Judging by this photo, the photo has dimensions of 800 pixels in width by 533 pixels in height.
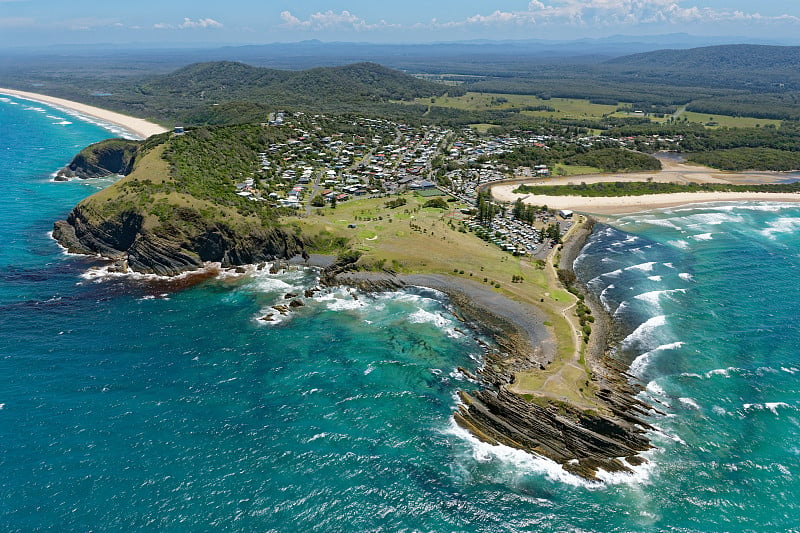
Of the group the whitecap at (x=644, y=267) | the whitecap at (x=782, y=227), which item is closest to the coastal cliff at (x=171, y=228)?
the whitecap at (x=644, y=267)

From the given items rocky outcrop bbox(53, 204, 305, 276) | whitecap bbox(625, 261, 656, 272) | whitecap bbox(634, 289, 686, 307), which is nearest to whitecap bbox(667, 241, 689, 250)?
whitecap bbox(625, 261, 656, 272)

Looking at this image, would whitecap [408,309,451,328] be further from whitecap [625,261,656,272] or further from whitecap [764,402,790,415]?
whitecap [625,261,656,272]

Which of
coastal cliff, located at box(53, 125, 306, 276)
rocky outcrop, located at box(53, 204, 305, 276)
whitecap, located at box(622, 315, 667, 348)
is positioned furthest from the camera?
coastal cliff, located at box(53, 125, 306, 276)

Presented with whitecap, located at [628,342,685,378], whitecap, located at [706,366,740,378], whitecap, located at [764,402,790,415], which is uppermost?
whitecap, located at [628,342,685,378]

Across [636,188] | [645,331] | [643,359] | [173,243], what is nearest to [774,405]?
[643,359]

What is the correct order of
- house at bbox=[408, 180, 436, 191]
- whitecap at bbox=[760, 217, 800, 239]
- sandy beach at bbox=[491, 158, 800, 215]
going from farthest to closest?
house at bbox=[408, 180, 436, 191]
sandy beach at bbox=[491, 158, 800, 215]
whitecap at bbox=[760, 217, 800, 239]

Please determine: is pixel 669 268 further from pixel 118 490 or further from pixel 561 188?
pixel 118 490

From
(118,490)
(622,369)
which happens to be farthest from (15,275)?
(622,369)
